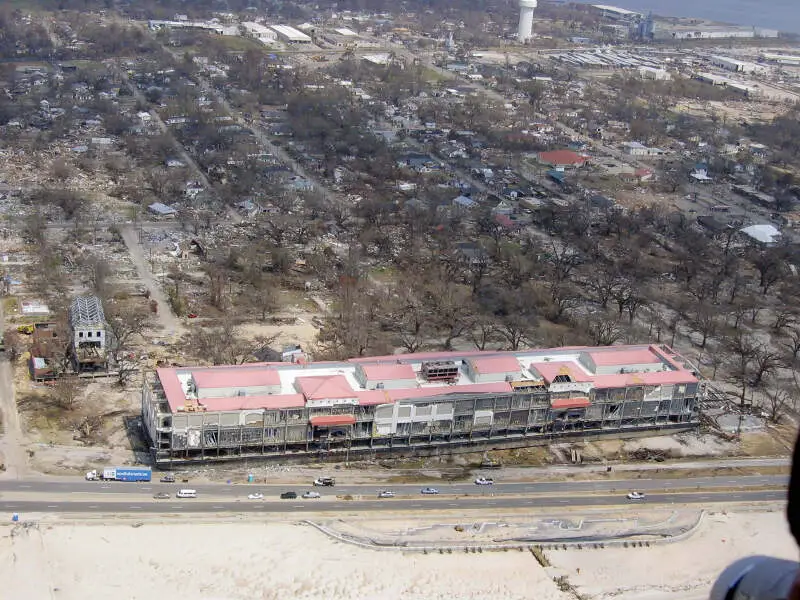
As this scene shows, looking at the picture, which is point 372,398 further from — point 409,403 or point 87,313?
point 87,313

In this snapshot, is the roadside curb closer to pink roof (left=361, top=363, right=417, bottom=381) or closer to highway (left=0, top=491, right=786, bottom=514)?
highway (left=0, top=491, right=786, bottom=514)

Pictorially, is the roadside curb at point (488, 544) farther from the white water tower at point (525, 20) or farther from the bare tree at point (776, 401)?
the white water tower at point (525, 20)

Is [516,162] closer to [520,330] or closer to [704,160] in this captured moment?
[704,160]

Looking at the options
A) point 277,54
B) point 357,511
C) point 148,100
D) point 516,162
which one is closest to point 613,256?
point 516,162

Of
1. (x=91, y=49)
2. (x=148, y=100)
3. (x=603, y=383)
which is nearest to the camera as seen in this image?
(x=603, y=383)

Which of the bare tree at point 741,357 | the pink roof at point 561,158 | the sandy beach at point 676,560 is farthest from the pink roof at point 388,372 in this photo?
the pink roof at point 561,158

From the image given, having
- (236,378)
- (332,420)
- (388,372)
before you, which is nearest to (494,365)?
(388,372)
